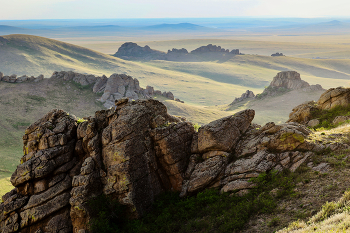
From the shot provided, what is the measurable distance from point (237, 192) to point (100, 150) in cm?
967

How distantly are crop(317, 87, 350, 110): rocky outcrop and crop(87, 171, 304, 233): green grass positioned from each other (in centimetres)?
1162

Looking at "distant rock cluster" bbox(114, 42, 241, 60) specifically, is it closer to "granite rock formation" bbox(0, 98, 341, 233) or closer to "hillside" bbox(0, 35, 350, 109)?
"hillside" bbox(0, 35, 350, 109)

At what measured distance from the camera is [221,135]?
19.4m

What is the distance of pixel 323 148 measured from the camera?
17.8m

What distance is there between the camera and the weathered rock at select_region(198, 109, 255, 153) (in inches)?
755

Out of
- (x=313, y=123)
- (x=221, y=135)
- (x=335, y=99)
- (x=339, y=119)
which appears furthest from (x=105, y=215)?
(x=335, y=99)

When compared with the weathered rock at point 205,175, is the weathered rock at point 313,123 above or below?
above

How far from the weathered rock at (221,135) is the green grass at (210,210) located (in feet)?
10.4

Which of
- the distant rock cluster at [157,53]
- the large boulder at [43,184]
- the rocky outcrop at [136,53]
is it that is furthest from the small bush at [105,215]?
the rocky outcrop at [136,53]

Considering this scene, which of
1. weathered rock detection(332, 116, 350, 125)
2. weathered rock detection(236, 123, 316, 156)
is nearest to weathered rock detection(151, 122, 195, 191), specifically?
weathered rock detection(236, 123, 316, 156)

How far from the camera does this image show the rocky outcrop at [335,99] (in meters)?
24.0

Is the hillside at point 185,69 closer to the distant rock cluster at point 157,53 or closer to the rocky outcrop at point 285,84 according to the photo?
the distant rock cluster at point 157,53

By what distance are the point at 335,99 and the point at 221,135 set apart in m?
12.8

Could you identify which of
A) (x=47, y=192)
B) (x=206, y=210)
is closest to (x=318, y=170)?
(x=206, y=210)
